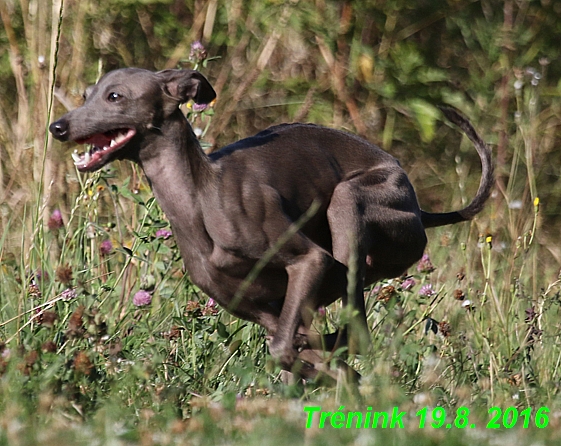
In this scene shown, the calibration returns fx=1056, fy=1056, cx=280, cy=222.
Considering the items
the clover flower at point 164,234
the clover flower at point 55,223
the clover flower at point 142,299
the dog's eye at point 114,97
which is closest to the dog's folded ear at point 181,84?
the dog's eye at point 114,97

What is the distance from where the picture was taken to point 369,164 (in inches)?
197

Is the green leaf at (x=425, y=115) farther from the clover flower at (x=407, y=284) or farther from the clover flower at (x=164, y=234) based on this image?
the clover flower at (x=164, y=234)

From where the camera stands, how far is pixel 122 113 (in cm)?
449

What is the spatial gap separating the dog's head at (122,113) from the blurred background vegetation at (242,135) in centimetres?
48

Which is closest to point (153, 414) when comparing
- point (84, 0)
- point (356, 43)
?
point (84, 0)

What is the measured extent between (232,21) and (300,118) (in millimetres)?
951

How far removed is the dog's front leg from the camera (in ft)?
14.6

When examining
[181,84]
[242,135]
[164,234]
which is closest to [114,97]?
[181,84]

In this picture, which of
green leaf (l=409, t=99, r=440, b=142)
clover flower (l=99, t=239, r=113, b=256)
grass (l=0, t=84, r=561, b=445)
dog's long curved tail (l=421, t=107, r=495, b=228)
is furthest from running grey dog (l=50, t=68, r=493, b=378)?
green leaf (l=409, t=99, r=440, b=142)

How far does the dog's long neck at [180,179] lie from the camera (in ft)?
14.9

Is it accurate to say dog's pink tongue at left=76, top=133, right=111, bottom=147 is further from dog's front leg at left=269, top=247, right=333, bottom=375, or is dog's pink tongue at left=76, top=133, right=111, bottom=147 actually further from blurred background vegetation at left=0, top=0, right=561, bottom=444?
dog's front leg at left=269, top=247, right=333, bottom=375

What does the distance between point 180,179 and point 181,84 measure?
0.42 m

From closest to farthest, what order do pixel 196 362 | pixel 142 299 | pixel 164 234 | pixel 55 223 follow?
1. pixel 196 362
2. pixel 142 299
3. pixel 164 234
4. pixel 55 223

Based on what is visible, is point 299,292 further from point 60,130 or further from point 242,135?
point 242,135
